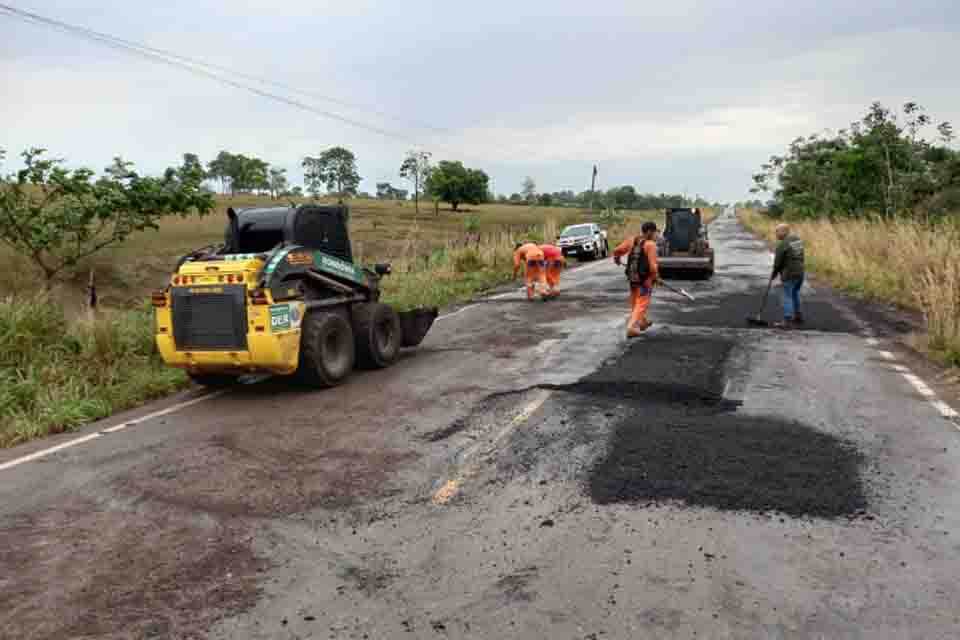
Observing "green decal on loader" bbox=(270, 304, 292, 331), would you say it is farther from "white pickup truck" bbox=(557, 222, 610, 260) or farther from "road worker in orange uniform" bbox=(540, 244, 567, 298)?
"white pickup truck" bbox=(557, 222, 610, 260)

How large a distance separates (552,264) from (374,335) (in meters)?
8.41

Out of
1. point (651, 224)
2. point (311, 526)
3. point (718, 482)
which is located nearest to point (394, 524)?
point (311, 526)

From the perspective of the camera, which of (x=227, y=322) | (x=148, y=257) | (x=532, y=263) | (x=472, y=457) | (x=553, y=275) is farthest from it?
(x=148, y=257)

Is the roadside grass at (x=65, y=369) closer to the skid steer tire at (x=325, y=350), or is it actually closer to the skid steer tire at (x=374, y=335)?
the skid steer tire at (x=325, y=350)

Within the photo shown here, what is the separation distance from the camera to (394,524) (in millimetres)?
4504

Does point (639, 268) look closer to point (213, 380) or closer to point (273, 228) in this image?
point (273, 228)

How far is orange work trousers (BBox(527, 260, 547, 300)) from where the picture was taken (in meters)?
16.3

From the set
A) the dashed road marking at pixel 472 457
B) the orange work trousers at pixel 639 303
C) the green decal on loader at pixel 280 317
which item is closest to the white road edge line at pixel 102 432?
the green decal on loader at pixel 280 317

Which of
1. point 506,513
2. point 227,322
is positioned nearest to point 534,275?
point 227,322

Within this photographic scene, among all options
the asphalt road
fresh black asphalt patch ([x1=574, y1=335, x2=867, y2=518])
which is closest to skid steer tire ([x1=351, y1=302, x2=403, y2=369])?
the asphalt road

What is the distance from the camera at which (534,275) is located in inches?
662

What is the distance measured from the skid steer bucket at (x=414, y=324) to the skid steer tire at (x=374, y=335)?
652 millimetres

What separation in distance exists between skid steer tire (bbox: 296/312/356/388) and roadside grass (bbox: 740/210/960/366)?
24.3 ft

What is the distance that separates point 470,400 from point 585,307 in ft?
25.2
